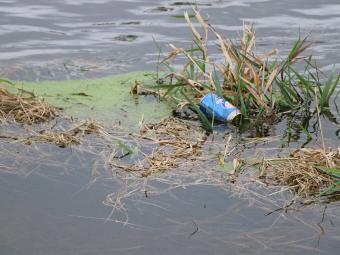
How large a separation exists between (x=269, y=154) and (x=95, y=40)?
3.04m

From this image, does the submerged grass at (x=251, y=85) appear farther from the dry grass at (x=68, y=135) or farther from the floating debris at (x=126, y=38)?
the floating debris at (x=126, y=38)

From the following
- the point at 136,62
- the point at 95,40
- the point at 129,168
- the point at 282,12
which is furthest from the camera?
the point at 282,12

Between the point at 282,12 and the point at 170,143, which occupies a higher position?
the point at 282,12

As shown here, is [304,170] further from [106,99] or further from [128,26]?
[128,26]

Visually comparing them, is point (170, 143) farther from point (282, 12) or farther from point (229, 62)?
point (282, 12)

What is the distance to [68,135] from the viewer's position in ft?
13.8

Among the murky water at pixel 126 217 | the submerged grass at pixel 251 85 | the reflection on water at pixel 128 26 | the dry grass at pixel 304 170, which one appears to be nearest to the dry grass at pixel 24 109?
the murky water at pixel 126 217

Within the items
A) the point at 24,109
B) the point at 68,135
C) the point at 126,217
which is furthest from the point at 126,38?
the point at 126,217

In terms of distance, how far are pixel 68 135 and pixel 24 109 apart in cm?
51

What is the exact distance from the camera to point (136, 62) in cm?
607

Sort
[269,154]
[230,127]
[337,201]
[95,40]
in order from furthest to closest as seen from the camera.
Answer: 1. [95,40]
2. [230,127]
3. [269,154]
4. [337,201]

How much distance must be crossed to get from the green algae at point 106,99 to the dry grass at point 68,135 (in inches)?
7.9

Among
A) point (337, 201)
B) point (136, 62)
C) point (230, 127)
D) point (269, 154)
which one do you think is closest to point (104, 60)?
point (136, 62)

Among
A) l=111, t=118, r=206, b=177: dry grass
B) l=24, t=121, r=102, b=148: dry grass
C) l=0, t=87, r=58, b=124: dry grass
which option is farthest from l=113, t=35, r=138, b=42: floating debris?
l=24, t=121, r=102, b=148: dry grass
